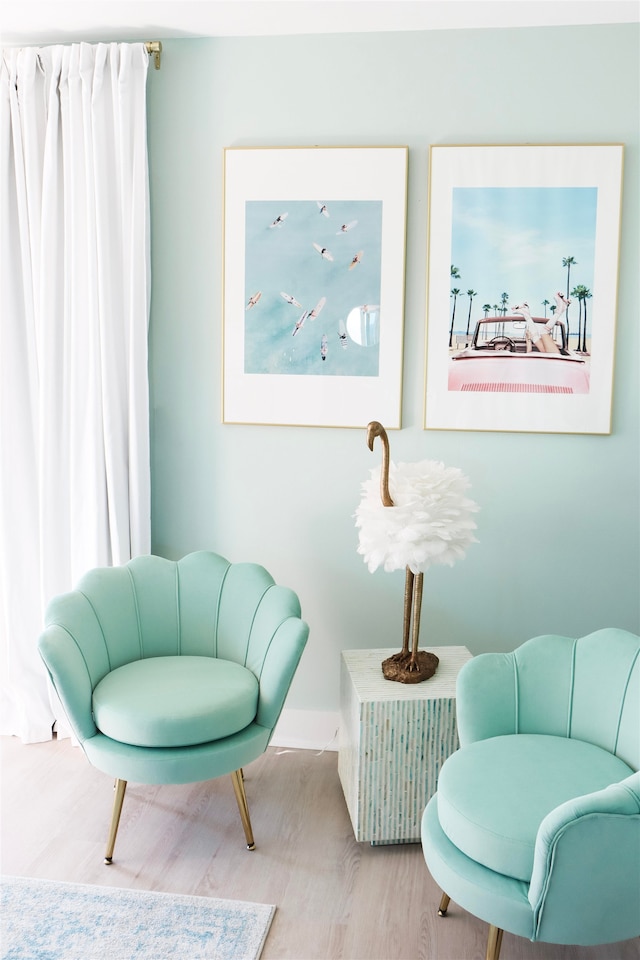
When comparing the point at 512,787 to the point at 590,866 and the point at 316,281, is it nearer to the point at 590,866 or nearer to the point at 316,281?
the point at 590,866

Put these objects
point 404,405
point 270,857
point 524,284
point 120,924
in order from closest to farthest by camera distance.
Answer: point 120,924 → point 270,857 → point 524,284 → point 404,405

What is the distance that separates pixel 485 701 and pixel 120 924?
1094 mm

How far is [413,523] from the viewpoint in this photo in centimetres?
229

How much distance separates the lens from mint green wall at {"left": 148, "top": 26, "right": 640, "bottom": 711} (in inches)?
106

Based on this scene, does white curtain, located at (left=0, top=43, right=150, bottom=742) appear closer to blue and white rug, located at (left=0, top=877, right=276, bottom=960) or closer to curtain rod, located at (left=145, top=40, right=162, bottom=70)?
curtain rod, located at (left=145, top=40, right=162, bottom=70)

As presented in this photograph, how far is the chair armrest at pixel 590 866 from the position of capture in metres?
1.58

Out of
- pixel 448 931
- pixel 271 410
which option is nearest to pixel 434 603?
pixel 271 410

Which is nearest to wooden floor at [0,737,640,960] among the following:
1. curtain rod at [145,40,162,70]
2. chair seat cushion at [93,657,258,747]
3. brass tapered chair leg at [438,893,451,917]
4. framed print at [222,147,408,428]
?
brass tapered chair leg at [438,893,451,917]

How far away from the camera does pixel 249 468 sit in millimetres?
2973

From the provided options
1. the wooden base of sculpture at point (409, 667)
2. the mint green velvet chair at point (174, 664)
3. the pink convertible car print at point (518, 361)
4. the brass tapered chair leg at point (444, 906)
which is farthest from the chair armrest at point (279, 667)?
the pink convertible car print at point (518, 361)

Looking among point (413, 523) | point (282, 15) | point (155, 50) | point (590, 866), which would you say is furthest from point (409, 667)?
point (155, 50)

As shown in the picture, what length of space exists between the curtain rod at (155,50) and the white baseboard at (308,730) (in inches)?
93.8

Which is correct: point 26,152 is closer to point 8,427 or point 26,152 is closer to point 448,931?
point 8,427

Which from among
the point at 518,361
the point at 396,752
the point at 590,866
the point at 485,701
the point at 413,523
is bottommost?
A: the point at 396,752
